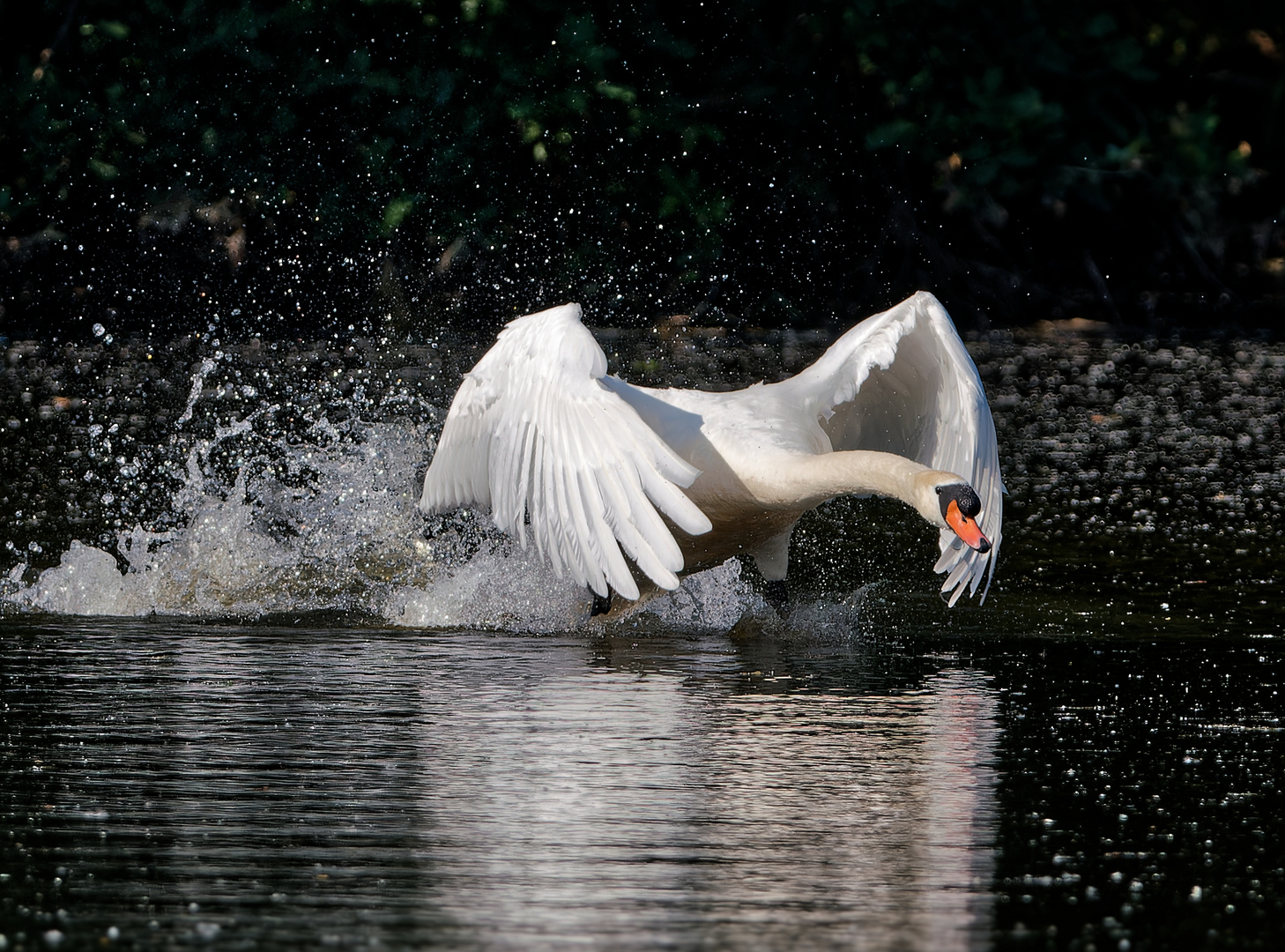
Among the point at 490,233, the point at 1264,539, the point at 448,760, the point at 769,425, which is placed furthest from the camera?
the point at 490,233

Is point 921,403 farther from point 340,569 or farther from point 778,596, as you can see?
point 340,569

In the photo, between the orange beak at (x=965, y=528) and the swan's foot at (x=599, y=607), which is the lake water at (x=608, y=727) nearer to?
the swan's foot at (x=599, y=607)

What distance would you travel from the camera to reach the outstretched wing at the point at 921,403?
7.21 meters

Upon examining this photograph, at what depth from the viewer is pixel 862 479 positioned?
20.6ft

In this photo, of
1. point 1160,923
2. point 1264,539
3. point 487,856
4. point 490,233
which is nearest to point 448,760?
point 487,856

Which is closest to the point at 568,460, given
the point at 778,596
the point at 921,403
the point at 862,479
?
the point at 862,479

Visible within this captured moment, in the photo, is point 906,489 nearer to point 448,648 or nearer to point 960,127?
point 448,648

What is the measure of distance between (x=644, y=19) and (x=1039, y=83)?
458 centimetres

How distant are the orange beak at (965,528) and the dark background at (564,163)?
15.6 meters

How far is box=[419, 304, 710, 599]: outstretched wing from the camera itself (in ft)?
18.7

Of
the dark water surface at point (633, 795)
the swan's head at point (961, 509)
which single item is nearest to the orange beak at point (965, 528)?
the swan's head at point (961, 509)

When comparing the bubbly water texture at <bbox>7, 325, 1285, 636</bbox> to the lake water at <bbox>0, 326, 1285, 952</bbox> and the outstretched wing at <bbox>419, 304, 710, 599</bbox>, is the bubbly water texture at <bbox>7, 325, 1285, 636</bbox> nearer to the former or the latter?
the lake water at <bbox>0, 326, 1285, 952</bbox>

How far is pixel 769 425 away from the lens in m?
6.80

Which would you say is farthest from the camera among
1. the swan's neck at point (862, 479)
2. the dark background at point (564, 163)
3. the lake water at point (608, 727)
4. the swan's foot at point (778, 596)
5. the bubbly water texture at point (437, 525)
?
the dark background at point (564, 163)
